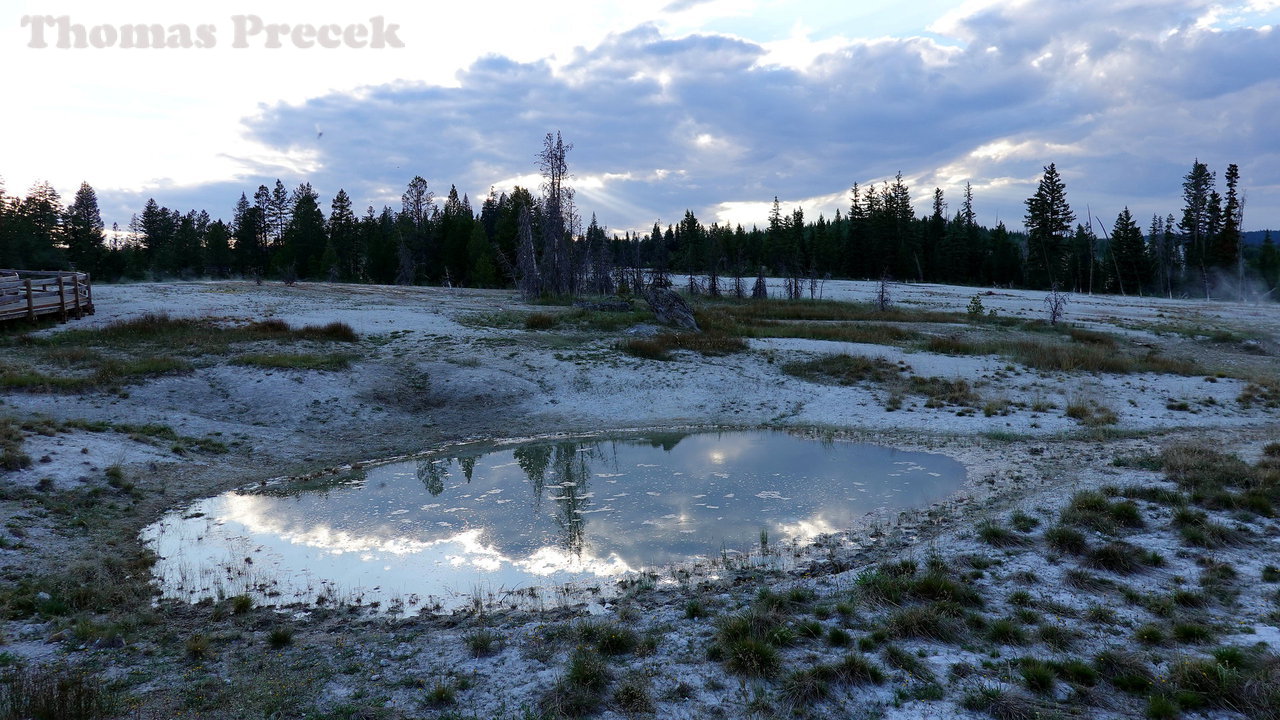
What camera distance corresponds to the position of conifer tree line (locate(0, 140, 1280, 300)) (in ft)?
249

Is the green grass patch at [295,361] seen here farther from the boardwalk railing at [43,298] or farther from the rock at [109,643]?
the rock at [109,643]

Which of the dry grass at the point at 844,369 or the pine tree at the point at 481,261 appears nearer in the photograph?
the dry grass at the point at 844,369

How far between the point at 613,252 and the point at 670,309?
6088 centimetres

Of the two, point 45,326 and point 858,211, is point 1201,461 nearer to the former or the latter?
point 45,326

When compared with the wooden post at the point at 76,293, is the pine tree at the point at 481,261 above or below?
above

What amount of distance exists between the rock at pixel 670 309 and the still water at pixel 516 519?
54.4ft

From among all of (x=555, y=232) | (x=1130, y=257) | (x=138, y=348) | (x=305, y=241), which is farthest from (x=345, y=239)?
(x=1130, y=257)

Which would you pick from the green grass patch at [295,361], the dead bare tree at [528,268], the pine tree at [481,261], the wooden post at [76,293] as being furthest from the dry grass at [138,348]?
the pine tree at [481,261]

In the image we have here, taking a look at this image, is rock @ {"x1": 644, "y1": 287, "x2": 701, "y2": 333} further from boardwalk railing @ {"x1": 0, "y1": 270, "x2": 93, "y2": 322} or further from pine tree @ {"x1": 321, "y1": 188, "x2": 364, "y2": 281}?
pine tree @ {"x1": 321, "y1": 188, "x2": 364, "y2": 281}

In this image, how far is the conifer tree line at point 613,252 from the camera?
75875mm

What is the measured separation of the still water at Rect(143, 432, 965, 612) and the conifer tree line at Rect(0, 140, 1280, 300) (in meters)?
45.5

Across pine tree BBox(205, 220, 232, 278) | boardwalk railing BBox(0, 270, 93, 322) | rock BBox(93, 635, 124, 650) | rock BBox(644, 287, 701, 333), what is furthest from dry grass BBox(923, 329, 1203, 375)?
pine tree BBox(205, 220, 232, 278)

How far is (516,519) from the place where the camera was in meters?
12.3

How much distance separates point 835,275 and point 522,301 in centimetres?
6464
